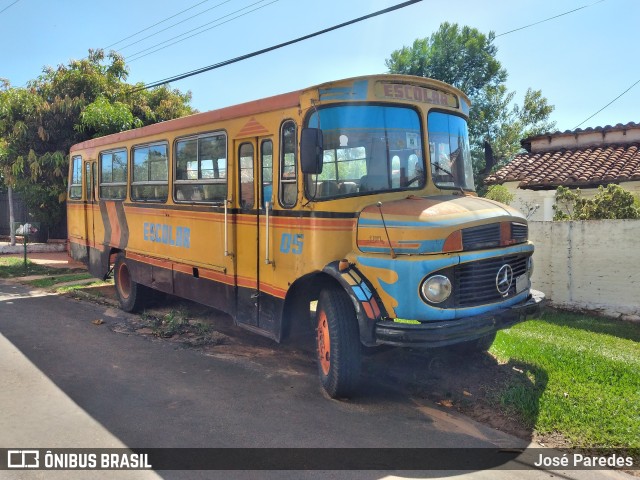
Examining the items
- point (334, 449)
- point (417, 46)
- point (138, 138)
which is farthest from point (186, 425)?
point (417, 46)

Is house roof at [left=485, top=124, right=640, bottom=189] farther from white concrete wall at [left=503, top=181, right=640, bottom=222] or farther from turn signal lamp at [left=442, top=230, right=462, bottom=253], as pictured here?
turn signal lamp at [left=442, top=230, right=462, bottom=253]

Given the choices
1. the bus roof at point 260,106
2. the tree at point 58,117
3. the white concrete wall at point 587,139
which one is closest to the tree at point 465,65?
the white concrete wall at point 587,139

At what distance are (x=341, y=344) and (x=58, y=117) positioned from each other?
12874mm

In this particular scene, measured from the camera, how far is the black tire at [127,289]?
9000 millimetres

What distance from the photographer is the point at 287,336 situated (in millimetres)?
5734

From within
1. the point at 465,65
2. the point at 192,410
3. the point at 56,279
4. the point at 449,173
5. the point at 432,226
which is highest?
the point at 465,65

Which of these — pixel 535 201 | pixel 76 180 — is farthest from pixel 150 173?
pixel 535 201

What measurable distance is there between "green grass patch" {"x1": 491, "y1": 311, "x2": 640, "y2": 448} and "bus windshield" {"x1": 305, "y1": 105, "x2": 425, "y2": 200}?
7.77 ft

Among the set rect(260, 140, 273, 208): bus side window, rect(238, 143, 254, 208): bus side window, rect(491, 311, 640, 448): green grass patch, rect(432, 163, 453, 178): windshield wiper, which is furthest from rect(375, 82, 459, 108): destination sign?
rect(491, 311, 640, 448): green grass patch

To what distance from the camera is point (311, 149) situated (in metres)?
4.77

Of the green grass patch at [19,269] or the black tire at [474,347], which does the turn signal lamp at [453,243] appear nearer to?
the black tire at [474,347]

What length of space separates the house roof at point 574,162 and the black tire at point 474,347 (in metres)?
7.73

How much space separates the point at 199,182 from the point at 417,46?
23192 mm

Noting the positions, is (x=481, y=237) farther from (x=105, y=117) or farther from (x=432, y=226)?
(x=105, y=117)
